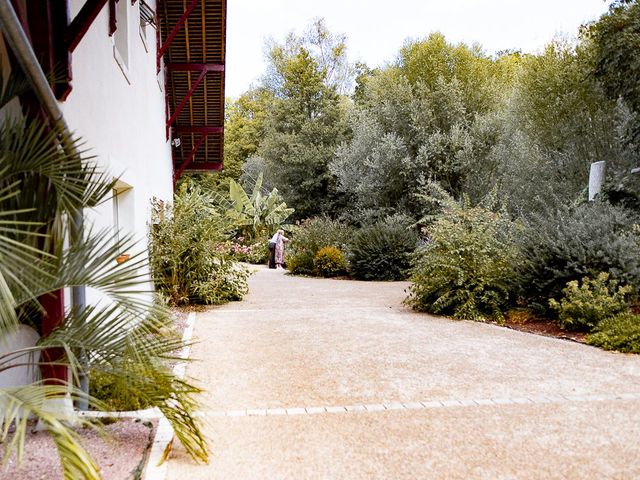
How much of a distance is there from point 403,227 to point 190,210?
9.63m

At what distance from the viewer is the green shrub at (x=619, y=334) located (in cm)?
677

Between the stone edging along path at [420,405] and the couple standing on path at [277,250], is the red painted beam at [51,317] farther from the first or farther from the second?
the couple standing on path at [277,250]

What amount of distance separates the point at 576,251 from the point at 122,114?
249 inches

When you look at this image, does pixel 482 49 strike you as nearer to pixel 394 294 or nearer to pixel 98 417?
pixel 394 294

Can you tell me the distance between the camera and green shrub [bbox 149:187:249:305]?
1031cm

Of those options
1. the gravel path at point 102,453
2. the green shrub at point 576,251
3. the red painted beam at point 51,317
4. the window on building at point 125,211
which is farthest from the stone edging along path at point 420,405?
the window on building at point 125,211

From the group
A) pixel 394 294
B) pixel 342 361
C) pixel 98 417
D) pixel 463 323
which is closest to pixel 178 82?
pixel 394 294

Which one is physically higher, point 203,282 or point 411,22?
point 411,22

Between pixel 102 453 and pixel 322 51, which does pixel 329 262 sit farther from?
pixel 322 51

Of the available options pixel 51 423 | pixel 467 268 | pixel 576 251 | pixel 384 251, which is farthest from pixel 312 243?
pixel 51 423

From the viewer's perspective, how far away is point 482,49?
993 inches

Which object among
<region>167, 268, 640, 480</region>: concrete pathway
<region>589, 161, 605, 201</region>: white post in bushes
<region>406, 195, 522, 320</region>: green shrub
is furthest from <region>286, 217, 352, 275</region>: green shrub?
<region>167, 268, 640, 480</region>: concrete pathway

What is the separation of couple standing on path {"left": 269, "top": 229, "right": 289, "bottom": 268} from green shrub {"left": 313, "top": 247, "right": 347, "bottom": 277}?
4.91 metres

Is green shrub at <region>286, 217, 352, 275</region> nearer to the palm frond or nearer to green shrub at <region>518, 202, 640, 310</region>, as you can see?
green shrub at <region>518, 202, 640, 310</region>
